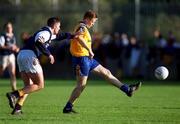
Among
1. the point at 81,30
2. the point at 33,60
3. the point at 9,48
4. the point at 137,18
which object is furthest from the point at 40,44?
the point at 137,18

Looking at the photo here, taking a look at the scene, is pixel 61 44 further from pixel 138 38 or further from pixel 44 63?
pixel 138 38

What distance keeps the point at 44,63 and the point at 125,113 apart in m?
23.3

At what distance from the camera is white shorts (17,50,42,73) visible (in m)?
16.5

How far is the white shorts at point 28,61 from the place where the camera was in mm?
16547

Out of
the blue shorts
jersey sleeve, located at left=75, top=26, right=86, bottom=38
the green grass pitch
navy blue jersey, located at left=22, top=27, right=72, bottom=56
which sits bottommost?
the green grass pitch

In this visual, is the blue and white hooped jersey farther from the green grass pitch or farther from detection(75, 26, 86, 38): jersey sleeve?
the green grass pitch

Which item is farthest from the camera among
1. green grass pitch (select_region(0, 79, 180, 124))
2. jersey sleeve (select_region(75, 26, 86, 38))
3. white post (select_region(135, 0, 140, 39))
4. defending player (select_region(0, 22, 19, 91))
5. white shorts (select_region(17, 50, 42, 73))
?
white post (select_region(135, 0, 140, 39))

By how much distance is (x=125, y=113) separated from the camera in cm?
1714

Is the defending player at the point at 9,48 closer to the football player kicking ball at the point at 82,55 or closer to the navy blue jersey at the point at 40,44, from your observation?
the football player kicking ball at the point at 82,55

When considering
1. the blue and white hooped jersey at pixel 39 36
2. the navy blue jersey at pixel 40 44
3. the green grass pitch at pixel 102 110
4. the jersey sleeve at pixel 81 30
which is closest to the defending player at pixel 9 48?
the green grass pitch at pixel 102 110

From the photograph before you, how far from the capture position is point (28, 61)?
16.5 meters

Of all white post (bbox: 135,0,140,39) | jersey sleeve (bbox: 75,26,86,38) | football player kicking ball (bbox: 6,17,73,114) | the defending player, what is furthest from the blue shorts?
white post (bbox: 135,0,140,39)

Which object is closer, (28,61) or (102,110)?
(28,61)

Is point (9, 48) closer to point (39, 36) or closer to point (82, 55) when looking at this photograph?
point (82, 55)
